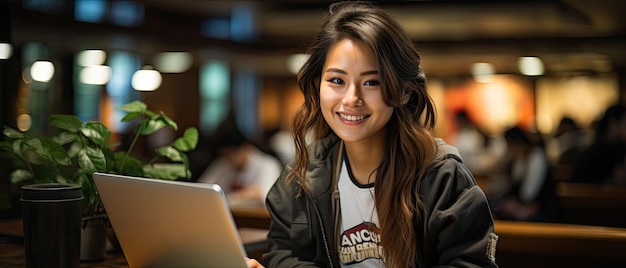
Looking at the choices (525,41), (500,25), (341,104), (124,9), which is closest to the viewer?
(341,104)

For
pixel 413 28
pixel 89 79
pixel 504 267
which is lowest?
pixel 504 267

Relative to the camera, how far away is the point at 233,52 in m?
10.5

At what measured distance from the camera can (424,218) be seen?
164 cm

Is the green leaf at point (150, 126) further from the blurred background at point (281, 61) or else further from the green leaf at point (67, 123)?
the blurred background at point (281, 61)

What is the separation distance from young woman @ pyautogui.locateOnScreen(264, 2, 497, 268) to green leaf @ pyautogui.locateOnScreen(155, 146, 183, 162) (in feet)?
1.68

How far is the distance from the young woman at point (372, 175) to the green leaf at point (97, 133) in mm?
574

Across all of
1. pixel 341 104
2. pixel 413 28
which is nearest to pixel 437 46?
pixel 413 28

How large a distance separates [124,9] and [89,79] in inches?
36.6

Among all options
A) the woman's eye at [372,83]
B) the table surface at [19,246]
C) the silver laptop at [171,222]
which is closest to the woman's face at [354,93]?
the woman's eye at [372,83]

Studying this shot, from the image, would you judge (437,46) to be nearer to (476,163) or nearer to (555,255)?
(476,163)

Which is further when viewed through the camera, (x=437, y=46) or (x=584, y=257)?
(x=437, y=46)

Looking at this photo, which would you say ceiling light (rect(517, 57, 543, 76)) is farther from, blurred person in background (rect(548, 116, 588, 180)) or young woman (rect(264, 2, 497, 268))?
young woman (rect(264, 2, 497, 268))

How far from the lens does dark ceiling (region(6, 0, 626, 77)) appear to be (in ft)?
25.5

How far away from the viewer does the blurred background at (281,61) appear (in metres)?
7.56
